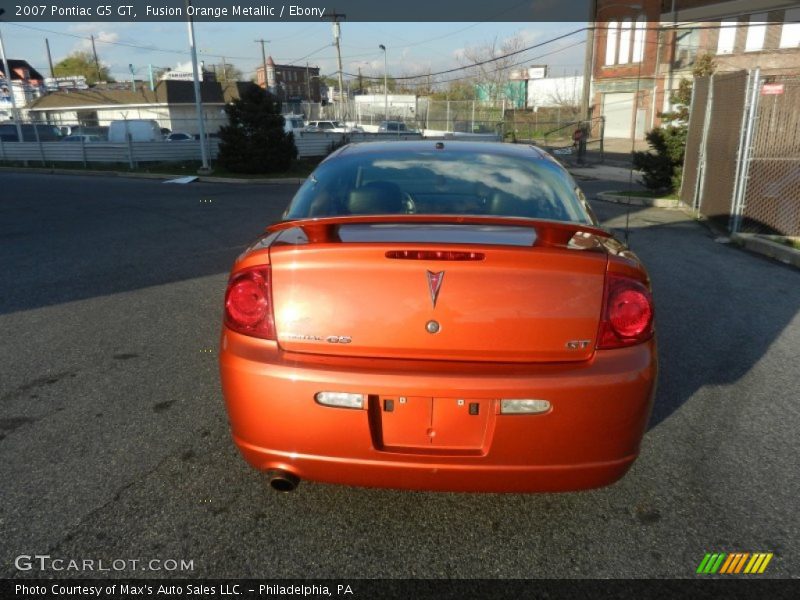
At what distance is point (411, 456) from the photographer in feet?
7.75

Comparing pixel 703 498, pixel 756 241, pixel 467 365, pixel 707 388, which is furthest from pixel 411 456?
pixel 756 241

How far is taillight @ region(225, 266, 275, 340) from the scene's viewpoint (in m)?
2.50

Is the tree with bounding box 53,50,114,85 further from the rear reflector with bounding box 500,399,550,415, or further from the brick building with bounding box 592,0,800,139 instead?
the rear reflector with bounding box 500,399,550,415

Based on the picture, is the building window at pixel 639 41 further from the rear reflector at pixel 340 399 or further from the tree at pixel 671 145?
the rear reflector at pixel 340 399

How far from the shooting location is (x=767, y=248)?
8312mm

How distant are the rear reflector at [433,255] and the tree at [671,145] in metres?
12.4

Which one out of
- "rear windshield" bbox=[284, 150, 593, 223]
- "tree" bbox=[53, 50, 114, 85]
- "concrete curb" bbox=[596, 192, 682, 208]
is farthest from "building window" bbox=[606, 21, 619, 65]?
"tree" bbox=[53, 50, 114, 85]

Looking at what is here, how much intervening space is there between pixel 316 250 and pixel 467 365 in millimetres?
754

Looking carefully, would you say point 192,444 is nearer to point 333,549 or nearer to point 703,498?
point 333,549

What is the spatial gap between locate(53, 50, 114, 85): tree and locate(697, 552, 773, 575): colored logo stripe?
11338cm

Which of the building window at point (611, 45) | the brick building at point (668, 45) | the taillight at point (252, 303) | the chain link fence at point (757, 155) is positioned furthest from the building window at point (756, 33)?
the taillight at point (252, 303)

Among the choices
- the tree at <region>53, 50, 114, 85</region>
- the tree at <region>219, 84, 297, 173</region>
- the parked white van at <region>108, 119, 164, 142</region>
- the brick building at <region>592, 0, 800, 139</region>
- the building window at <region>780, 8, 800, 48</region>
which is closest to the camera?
the tree at <region>219, 84, 297, 173</region>

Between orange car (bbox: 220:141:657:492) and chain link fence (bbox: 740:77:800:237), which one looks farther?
chain link fence (bbox: 740:77:800:237)

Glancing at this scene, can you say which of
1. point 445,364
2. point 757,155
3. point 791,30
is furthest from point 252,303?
point 791,30
